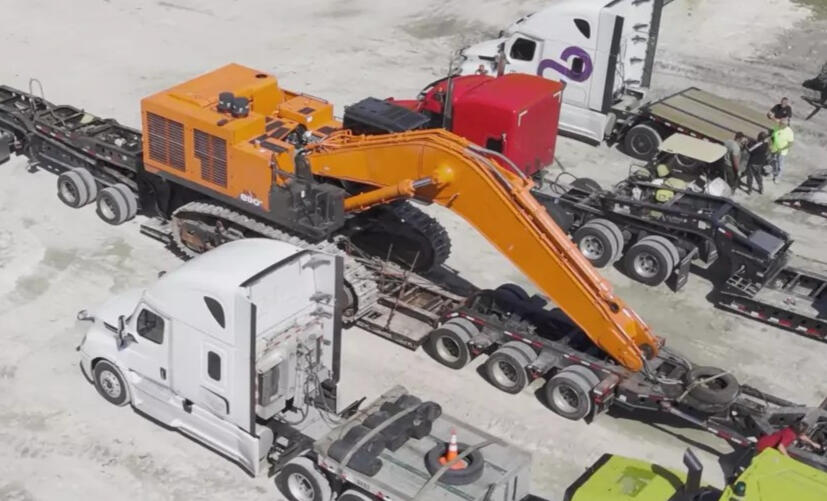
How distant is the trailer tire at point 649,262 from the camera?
18.2m

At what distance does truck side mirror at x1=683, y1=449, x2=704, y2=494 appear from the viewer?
11.0 meters

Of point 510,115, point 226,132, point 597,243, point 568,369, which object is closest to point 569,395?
point 568,369

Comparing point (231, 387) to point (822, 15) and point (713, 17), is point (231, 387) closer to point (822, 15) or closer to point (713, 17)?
point (713, 17)

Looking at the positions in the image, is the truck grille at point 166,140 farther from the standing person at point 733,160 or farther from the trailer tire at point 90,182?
the standing person at point 733,160

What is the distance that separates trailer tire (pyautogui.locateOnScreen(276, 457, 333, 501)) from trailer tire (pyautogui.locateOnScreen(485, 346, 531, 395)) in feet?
12.0

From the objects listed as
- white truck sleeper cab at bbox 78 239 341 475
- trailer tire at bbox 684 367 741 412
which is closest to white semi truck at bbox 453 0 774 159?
trailer tire at bbox 684 367 741 412

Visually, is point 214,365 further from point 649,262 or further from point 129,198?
point 649,262

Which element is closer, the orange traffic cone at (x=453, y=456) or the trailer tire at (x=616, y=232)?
the orange traffic cone at (x=453, y=456)

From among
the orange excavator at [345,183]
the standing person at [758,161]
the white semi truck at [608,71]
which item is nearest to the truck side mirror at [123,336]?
the orange excavator at [345,183]

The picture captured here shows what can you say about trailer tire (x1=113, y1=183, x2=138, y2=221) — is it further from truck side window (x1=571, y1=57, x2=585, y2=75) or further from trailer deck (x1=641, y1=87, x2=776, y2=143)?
trailer deck (x1=641, y1=87, x2=776, y2=143)

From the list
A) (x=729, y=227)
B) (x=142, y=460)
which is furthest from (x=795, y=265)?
(x=142, y=460)

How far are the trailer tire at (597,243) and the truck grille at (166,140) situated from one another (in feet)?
22.8

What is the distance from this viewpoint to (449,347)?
1588 centimetres

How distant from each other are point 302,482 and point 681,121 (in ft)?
43.6
